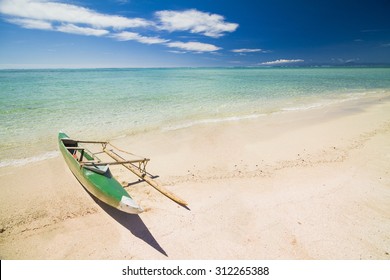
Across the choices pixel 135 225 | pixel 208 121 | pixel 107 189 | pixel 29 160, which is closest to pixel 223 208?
pixel 135 225

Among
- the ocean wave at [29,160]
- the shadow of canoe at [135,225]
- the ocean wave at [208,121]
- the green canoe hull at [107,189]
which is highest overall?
the ocean wave at [208,121]

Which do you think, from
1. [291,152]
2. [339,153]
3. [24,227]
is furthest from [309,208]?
[24,227]

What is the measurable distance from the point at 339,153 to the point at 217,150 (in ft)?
18.0

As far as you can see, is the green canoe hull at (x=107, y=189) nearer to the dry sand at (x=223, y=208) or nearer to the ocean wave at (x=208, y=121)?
the dry sand at (x=223, y=208)

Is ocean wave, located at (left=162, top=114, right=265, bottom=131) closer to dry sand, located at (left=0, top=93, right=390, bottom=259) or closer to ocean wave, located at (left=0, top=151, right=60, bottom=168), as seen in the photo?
dry sand, located at (left=0, top=93, right=390, bottom=259)

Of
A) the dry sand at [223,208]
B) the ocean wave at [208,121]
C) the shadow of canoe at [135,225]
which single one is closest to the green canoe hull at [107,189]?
the shadow of canoe at [135,225]

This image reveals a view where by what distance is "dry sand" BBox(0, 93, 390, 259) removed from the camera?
490 cm

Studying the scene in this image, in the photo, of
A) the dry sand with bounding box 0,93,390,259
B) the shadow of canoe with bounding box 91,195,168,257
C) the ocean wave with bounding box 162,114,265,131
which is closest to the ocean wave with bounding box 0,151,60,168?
the dry sand with bounding box 0,93,390,259

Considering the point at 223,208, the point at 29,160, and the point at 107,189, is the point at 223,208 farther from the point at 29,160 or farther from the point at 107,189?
the point at 29,160

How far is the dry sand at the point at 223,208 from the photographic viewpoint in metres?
4.90

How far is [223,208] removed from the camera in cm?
620

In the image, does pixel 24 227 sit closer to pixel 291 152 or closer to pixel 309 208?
pixel 309 208

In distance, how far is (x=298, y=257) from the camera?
185 inches
